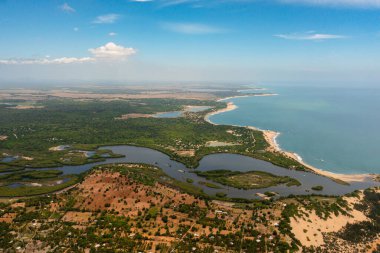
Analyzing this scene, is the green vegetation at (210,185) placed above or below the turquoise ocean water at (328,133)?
below

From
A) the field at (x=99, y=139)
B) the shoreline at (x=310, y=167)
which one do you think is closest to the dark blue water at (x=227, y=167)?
the shoreline at (x=310, y=167)

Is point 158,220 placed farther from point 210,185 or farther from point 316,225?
point 316,225

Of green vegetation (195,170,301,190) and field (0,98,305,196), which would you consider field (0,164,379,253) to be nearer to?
green vegetation (195,170,301,190)

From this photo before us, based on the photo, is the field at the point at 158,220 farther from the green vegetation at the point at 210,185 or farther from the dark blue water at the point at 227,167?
the green vegetation at the point at 210,185

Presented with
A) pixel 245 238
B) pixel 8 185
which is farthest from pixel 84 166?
pixel 245 238

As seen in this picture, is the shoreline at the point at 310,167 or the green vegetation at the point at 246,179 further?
the shoreline at the point at 310,167

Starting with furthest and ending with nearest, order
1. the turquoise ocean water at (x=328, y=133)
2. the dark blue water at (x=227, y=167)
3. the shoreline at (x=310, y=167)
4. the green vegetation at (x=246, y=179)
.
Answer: the turquoise ocean water at (x=328, y=133)
the shoreline at (x=310, y=167)
the green vegetation at (x=246, y=179)
the dark blue water at (x=227, y=167)

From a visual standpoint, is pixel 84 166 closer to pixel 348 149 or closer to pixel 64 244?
pixel 64 244

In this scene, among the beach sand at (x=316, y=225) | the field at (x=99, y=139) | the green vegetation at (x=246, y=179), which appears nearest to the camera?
the beach sand at (x=316, y=225)
